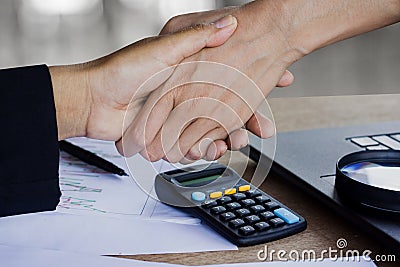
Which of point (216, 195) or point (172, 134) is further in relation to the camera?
point (172, 134)

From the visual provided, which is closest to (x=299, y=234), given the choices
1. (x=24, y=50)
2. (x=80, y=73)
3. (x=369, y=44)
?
(x=80, y=73)

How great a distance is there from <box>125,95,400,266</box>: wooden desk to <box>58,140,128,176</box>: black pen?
0.15 meters

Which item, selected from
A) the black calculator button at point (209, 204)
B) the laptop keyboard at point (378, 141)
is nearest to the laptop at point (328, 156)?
the laptop keyboard at point (378, 141)

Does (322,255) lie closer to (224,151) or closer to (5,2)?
(224,151)

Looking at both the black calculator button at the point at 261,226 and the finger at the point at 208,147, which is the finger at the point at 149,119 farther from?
the black calculator button at the point at 261,226

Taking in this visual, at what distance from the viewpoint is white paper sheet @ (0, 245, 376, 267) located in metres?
0.60

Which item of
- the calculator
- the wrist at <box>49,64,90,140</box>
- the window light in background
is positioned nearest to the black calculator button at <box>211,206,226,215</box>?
the calculator

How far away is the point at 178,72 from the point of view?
82 cm

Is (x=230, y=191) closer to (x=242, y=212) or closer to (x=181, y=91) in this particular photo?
(x=242, y=212)

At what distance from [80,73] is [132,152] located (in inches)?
4.3

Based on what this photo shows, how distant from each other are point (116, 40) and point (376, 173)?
2.30m

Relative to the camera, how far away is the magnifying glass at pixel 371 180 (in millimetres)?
624

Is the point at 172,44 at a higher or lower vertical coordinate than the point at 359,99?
higher

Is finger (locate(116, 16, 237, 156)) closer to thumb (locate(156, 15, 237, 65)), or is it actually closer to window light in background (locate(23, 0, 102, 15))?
thumb (locate(156, 15, 237, 65))
